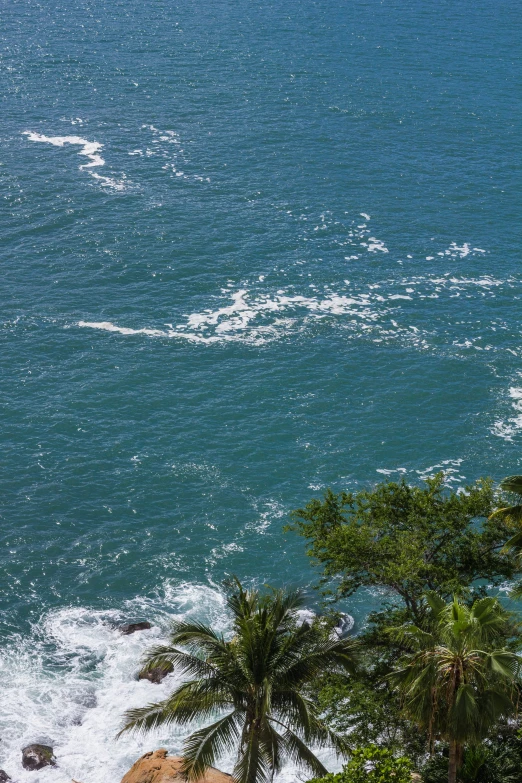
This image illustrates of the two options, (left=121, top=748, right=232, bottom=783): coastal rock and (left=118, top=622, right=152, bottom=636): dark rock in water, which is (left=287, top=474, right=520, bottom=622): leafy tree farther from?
(left=118, top=622, right=152, bottom=636): dark rock in water

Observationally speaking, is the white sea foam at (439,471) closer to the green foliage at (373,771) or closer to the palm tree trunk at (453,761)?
the palm tree trunk at (453,761)

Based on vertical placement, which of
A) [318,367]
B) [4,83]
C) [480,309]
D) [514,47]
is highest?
[514,47]

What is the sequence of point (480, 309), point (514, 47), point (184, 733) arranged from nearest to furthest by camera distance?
point (184, 733) → point (480, 309) → point (514, 47)

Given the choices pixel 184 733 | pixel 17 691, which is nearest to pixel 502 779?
pixel 184 733

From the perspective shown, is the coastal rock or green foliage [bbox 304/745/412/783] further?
the coastal rock

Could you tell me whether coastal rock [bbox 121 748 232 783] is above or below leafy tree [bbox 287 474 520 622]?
below

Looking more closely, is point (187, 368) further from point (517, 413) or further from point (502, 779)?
point (502, 779)

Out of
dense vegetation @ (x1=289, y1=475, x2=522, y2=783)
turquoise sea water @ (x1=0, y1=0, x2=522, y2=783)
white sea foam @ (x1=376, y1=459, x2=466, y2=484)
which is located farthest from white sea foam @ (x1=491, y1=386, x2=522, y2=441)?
dense vegetation @ (x1=289, y1=475, x2=522, y2=783)
